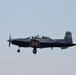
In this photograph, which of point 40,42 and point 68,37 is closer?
point 40,42

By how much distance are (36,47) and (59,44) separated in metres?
3.53

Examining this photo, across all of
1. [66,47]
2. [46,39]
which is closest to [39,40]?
[46,39]

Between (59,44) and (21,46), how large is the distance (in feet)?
18.5

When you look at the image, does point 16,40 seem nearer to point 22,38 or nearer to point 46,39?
point 22,38

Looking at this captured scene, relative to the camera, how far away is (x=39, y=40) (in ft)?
143

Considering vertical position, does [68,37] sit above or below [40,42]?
above

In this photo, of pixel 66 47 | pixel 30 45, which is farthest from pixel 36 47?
pixel 66 47

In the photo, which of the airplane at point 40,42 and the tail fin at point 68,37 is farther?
the tail fin at point 68,37

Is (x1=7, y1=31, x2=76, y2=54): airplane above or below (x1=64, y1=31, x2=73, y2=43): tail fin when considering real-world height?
below

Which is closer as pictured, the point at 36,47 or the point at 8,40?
the point at 36,47

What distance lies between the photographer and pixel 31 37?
43.5 metres

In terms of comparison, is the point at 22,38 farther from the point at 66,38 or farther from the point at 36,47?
the point at 66,38

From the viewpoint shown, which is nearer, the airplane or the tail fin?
the airplane

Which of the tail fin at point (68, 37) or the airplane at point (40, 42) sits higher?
the tail fin at point (68, 37)
